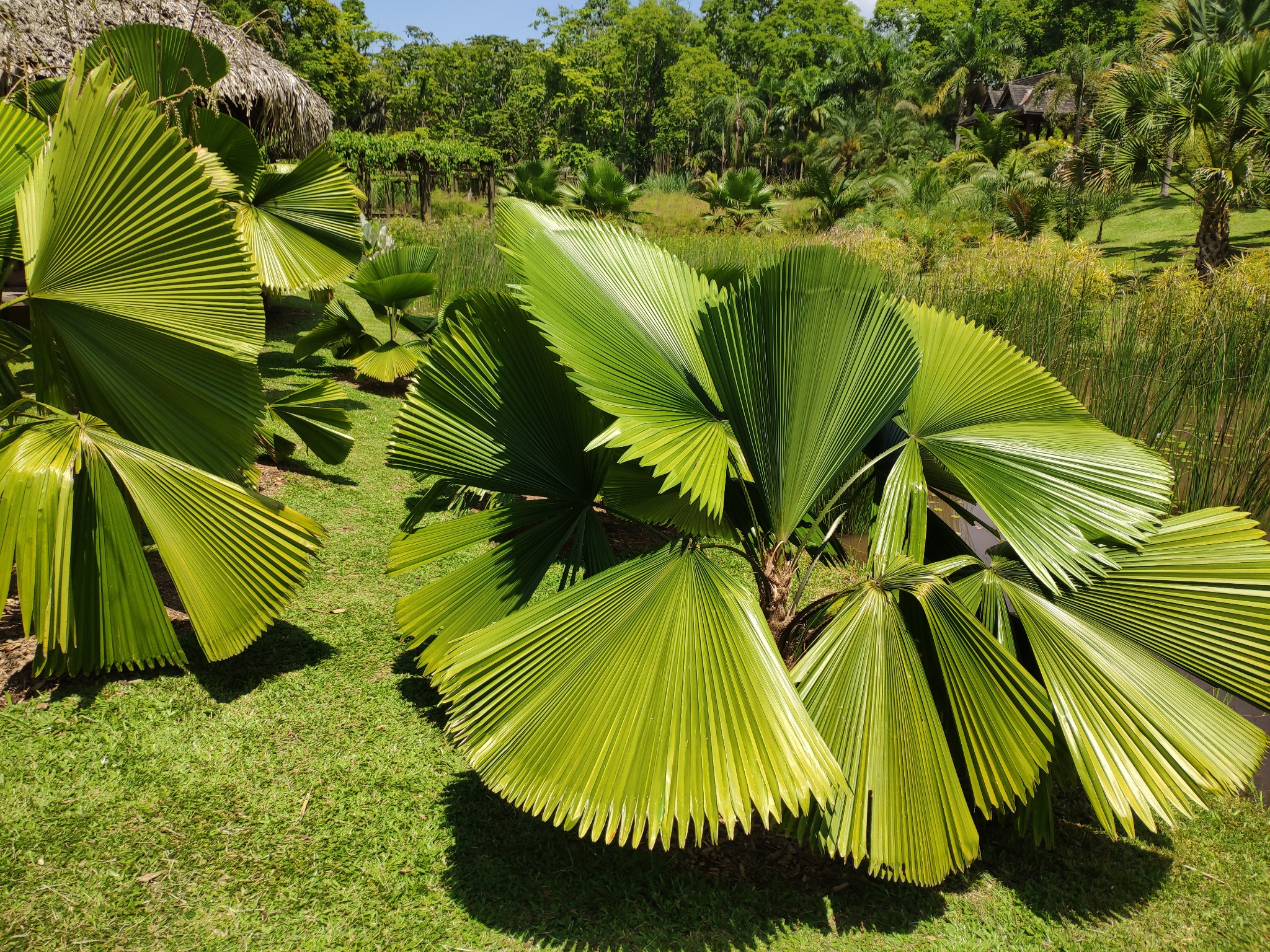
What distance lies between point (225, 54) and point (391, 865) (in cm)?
857

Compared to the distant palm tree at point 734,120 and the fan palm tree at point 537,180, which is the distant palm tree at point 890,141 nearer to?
the distant palm tree at point 734,120

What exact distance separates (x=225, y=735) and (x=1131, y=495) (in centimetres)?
311

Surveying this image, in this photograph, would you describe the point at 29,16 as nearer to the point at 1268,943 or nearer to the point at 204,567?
the point at 204,567

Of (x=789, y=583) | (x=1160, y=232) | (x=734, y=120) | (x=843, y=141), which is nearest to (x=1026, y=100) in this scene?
(x=843, y=141)

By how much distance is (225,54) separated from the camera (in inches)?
328

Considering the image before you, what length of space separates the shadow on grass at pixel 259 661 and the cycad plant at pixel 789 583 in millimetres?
903

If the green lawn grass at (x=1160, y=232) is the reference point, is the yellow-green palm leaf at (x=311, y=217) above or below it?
below

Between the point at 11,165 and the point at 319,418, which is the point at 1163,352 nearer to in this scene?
the point at 319,418

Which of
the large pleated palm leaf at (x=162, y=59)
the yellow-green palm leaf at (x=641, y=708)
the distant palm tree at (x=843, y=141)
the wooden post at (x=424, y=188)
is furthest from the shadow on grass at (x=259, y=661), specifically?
the distant palm tree at (x=843, y=141)

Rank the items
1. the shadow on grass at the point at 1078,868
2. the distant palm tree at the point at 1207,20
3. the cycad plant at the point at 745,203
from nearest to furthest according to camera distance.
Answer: the shadow on grass at the point at 1078,868, the distant palm tree at the point at 1207,20, the cycad plant at the point at 745,203

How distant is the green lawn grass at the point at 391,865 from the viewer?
7.63 ft

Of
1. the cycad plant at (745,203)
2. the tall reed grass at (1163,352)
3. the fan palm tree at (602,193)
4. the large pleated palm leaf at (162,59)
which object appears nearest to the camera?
the large pleated palm leaf at (162,59)

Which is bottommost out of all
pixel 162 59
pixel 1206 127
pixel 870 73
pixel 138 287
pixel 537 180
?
pixel 138 287

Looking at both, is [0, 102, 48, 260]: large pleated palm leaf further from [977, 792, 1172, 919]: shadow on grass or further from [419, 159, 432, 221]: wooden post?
[419, 159, 432, 221]: wooden post
